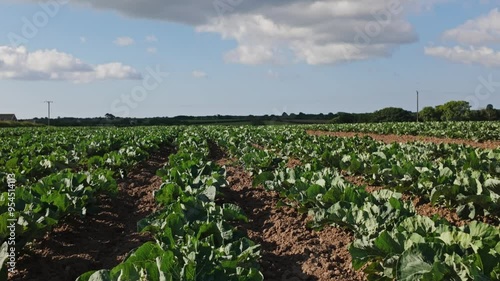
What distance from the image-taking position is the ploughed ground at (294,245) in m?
4.52

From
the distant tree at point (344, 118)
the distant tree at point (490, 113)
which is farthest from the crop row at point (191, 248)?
the distant tree at point (490, 113)

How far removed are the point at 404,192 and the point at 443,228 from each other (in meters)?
4.41

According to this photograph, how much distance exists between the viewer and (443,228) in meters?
3.79

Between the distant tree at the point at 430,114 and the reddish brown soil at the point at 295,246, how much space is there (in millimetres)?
76526

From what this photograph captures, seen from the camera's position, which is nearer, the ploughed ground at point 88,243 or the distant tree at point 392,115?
the ploughed ground at point 88,243

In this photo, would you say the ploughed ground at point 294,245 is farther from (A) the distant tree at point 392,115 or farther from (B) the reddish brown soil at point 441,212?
(A) the distant tree at point 392,115

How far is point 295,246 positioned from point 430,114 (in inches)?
3178

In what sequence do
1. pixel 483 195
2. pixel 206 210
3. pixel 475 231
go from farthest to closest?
pixel 483 195, pixel 206 210, pixel 475 231

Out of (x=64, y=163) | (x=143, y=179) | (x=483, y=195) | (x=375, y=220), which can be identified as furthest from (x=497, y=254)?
(x=64, y=163)

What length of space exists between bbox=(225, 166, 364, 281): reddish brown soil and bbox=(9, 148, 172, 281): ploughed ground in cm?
150

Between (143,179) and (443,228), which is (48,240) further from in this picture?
(143,179)

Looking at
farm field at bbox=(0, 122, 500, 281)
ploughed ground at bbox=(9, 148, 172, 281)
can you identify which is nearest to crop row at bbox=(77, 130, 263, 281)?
farm field at bbox=(0, 122, 500, 281)

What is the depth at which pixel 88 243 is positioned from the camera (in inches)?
237

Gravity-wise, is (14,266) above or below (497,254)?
below
